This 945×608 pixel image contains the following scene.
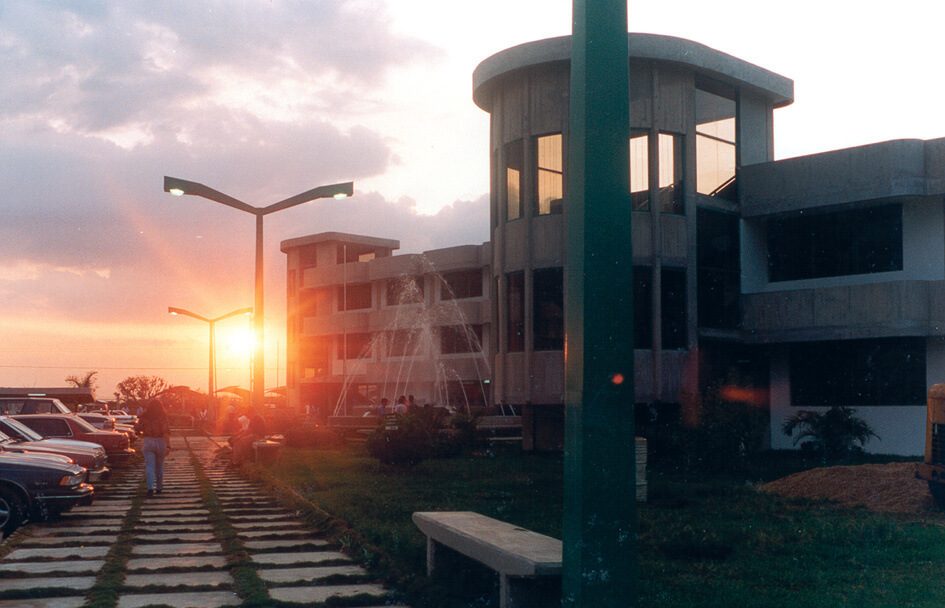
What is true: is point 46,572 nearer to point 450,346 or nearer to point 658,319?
point 658,319

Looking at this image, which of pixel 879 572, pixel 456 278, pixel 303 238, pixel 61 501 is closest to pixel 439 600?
pixel 879 572

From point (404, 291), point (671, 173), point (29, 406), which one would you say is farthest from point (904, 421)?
point (404, 291)

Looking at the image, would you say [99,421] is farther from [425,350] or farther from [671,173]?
[425,350]

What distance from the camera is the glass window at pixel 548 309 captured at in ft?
90.8

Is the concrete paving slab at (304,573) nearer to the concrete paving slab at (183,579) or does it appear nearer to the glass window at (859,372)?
the concrete paving slab at (183,579)

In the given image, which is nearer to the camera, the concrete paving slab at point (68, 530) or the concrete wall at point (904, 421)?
the concrete paving slab at point (68, 530)

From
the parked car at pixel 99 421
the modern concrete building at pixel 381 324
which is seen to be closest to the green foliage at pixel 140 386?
the modern concrete building at pixel 381 324

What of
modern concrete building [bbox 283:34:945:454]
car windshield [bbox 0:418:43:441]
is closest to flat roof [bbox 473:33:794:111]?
modern concrete building [bbox 283:34:945:454]

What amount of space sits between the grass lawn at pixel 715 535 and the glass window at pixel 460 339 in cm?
4137

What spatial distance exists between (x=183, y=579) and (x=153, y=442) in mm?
9860

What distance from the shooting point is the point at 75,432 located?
2478 cm

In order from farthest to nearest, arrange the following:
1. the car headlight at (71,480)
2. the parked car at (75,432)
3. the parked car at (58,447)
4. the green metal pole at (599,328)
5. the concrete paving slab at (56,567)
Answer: the parked car at (75,432), the parked car at (58,447), the car headlight at (71,480), the concrete paving slab at (56,567), the green metal pole at (599,328)

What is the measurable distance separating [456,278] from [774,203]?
118 ft

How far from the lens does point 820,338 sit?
27891mm
